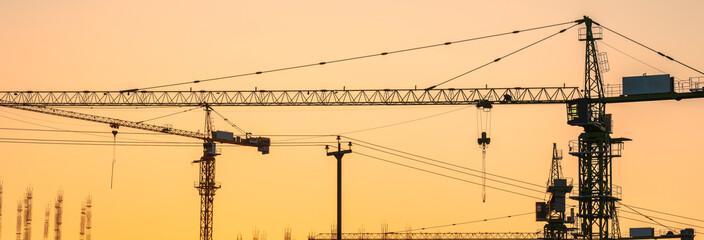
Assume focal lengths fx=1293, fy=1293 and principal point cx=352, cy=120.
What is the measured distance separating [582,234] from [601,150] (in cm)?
1109

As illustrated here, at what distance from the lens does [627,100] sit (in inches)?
6624

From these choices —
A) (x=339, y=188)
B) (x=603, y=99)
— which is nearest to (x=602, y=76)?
(x=603, y=99)

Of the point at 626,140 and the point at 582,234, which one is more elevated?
the point at 626,140

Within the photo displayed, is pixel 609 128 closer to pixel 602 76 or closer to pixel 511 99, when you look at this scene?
pixel 602 76

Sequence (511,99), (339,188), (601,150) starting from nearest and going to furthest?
1. (339,188)
2. (601,150)
3. (511,99)

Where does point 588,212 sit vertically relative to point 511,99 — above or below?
below

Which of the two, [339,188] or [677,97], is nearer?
[339,188]

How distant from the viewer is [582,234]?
166m

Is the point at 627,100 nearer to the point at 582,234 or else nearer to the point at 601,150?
the point at 601,150

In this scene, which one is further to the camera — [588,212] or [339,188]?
[588,212]

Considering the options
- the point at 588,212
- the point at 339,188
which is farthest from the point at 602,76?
the point at 339,188

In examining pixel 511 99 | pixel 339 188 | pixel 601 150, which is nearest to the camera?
pixel 339 188

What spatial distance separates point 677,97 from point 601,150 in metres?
12.0

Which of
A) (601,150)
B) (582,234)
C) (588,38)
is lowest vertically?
(582,234)
